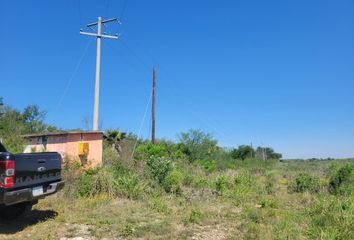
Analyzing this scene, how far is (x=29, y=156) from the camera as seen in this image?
8.15 meters

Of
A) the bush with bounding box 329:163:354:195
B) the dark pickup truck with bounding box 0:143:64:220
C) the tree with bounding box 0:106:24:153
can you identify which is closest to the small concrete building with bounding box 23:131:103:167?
the tree with bounding box 0:106:24:153

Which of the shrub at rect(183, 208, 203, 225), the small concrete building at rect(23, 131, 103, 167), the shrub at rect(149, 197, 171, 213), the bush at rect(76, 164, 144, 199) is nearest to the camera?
the shrub at rect(183, 208, 203, 225)

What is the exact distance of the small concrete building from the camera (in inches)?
582

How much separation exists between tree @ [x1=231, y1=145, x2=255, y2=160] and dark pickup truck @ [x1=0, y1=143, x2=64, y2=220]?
29.8 meters

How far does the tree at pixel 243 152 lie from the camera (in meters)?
37.9


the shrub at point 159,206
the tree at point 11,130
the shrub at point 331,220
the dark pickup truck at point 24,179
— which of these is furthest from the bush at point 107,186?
the tree at point 11,130

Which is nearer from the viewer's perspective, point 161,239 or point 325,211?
point 161,239

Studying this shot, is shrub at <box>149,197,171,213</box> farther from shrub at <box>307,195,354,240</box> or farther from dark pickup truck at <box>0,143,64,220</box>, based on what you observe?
shrub at <box>307,195,354,240</box>

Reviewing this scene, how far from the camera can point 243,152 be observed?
3875 cm

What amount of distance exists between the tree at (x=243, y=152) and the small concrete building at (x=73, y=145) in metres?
23.5

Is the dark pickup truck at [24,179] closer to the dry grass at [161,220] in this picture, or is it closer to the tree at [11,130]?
the dry grass at [161,220]

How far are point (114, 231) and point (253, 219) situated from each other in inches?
136

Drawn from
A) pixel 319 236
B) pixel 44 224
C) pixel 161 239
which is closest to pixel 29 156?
pixel 44 224

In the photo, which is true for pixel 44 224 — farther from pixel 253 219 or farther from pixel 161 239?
pixel 253 219
